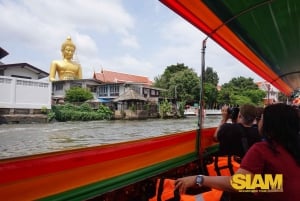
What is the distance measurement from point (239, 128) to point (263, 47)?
2014 millimetres

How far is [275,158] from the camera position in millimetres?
1074

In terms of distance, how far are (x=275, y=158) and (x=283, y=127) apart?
0.12 metres

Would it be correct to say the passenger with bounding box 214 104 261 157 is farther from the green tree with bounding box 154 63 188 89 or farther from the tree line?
the green tree with bounding box 154 63 188 89

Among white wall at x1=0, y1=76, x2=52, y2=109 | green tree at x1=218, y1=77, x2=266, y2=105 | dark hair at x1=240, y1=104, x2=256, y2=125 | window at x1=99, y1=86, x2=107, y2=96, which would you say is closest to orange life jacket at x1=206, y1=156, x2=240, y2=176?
dark hair at x1=240, y1=104, x2=256, y2=125

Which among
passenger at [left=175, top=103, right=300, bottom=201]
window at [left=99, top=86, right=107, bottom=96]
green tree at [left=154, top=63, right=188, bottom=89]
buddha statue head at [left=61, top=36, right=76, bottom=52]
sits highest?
buddha statue head at [left=61, top=36, right=76, bottom=52]

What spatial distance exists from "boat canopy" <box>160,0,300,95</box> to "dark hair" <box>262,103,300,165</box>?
3.61 feet

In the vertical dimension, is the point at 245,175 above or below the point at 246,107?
below

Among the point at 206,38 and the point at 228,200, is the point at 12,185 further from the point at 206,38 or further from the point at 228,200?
the point at 206,38

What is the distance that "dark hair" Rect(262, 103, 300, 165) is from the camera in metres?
1.10

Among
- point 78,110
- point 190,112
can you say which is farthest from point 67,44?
point 190,112

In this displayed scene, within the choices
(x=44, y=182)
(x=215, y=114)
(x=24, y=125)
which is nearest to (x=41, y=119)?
(x=24, y=125)

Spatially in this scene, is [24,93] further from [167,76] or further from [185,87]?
[167,76]

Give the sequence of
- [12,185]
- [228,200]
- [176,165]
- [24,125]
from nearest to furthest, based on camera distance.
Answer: [12,185] → [228,200] → [176,165] → [24,125]

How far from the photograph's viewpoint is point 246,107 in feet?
7.61
